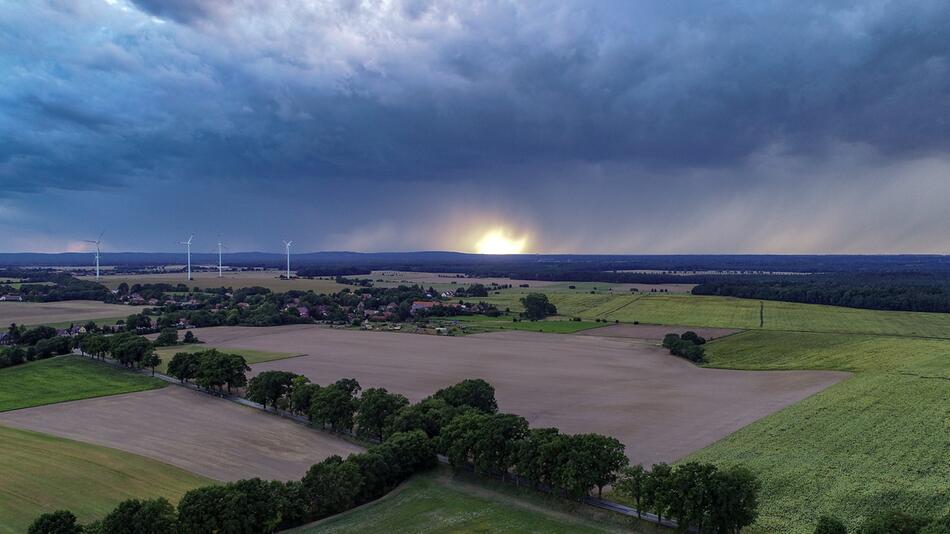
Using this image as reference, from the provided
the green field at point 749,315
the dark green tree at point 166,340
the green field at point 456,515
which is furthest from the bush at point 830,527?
the dark green tree at point 166,340

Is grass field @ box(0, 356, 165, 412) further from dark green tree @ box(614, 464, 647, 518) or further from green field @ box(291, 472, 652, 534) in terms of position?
dark green tree @ box(614, 464, 647, 518)

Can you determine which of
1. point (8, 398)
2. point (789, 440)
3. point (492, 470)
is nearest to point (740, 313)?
point (789, 440)

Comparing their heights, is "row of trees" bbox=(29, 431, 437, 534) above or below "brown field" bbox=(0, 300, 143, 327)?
below

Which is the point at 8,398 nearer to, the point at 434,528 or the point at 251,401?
the point at 251,401

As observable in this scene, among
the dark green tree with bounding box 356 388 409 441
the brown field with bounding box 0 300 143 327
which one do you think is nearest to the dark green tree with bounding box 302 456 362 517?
the dark green tree with bounding box 356 388 409 441

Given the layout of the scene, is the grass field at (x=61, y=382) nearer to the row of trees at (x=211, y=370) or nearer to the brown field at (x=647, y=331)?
the row of trees at (x=211, y=370)
